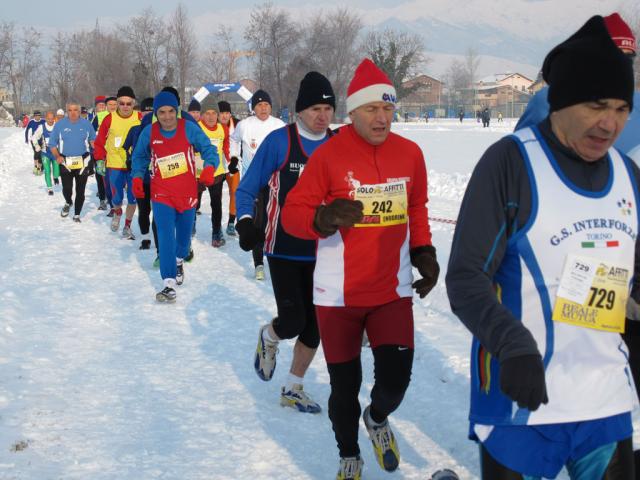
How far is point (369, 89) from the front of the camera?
3865 millimetres

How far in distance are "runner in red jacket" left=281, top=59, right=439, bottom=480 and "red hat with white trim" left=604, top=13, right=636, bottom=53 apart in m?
1.07

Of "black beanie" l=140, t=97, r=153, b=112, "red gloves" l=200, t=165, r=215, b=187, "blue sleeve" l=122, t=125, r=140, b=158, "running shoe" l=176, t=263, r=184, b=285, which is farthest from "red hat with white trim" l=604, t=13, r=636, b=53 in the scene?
"black beanie" l=140, t=97, r=153, b=112

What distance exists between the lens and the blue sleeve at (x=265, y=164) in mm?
4801

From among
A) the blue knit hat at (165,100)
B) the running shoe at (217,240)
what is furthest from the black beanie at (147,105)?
the blue knit hat at (165,100)

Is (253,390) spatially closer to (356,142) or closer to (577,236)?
(356,142)

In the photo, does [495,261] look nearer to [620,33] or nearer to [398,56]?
[620,33]

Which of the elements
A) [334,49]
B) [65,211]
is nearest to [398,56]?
[334,49]

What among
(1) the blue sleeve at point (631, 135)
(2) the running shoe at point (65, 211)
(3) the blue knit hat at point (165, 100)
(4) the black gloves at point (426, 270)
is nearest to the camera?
(1) the blue sleeve at point (631, 135)

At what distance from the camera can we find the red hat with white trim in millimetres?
3486

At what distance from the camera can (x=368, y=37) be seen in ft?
262

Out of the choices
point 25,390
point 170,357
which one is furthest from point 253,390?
point 25,390

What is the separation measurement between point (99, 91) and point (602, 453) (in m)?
83.6

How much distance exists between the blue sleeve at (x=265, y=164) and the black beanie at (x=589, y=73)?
2.67 m

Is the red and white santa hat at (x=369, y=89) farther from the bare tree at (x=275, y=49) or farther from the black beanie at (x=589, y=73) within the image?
the bare tree at (x=275, y=49)
